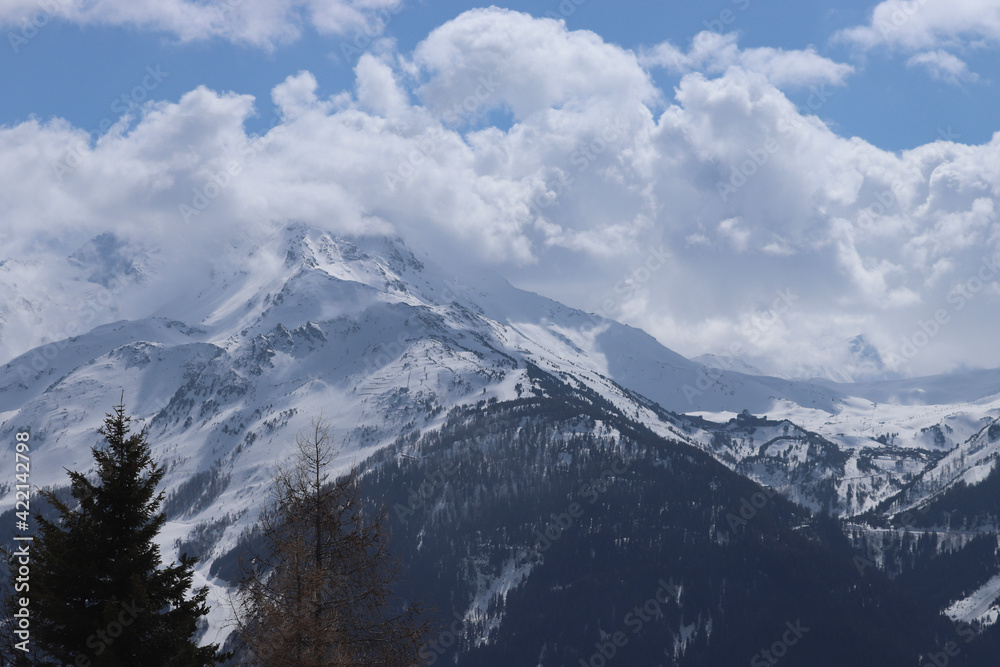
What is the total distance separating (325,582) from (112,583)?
6.28 meters

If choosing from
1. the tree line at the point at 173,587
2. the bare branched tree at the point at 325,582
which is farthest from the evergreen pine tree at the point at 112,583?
the bare branched tree at the point at 325,582

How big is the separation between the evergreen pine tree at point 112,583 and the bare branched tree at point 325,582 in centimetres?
217

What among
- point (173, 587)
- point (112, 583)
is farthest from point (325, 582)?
point (112, 583)

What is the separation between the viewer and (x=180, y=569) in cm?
2891

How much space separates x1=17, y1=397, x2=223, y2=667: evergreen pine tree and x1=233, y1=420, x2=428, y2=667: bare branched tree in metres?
2.17

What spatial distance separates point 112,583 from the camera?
27.8m

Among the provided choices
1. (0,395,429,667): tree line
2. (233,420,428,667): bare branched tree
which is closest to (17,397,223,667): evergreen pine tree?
(0,395,429,667): tree line

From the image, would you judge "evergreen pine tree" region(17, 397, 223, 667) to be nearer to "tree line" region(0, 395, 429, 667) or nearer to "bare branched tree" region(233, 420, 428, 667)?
"tree line" region(0, 395, 429, 667)

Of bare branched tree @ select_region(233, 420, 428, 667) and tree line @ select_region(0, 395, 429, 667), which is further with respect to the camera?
bare branched tree @ select_region(233, 420, 428, 667)

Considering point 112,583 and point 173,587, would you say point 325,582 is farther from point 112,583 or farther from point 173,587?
point 112,583

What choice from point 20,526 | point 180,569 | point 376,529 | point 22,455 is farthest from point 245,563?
point 22,455

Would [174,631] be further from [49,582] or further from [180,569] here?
[49,582]

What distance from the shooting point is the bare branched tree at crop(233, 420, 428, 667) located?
2828cm

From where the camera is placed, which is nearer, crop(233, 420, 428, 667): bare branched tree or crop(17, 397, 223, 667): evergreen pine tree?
crop(17, 397, 223, 667): evergreen pine tree
